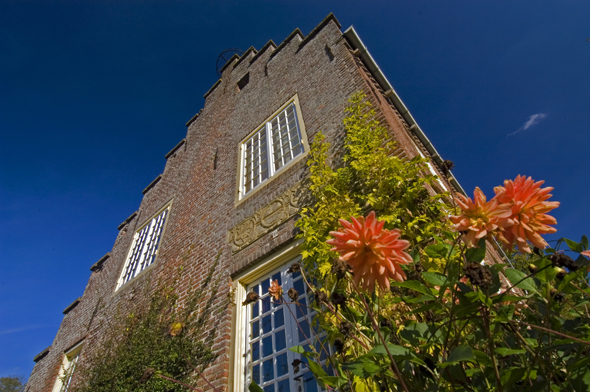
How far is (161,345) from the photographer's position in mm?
4840

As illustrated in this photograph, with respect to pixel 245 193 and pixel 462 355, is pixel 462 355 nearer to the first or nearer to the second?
pixel 462 355

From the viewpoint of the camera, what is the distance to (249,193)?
5.71 m

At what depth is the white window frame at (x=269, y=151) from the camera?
5.22m

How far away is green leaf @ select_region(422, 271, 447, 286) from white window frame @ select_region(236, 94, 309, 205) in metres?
3.80

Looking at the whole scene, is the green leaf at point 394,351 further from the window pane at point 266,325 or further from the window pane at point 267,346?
the window pane at point 266,325

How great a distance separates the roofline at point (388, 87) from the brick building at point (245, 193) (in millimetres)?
24

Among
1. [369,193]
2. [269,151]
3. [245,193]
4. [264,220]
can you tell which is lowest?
[369,193]

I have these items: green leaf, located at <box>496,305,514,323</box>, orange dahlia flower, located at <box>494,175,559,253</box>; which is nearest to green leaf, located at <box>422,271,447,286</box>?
green leaf, located at <box>496,305,514,323</box>

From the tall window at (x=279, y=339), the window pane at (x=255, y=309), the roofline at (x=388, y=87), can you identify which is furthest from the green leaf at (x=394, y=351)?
the roofline at (x=388, y=87)

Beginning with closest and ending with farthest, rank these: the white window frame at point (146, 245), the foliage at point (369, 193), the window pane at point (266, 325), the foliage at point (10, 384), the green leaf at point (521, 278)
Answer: the green leaf at point (521, 278), the foliage at point (369, 193), the window pane at point (266, 325), the white window frame at point (146, 245), the foliage at point (10, 384)

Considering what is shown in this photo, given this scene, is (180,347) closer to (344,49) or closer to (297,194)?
(297,194)

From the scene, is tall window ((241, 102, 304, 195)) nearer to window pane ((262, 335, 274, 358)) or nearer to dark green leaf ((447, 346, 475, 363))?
window pane ((262, 335, 274, 358))

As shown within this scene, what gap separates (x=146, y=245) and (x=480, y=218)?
9451mm

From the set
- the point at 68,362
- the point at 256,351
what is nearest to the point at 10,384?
the point at 68,362
